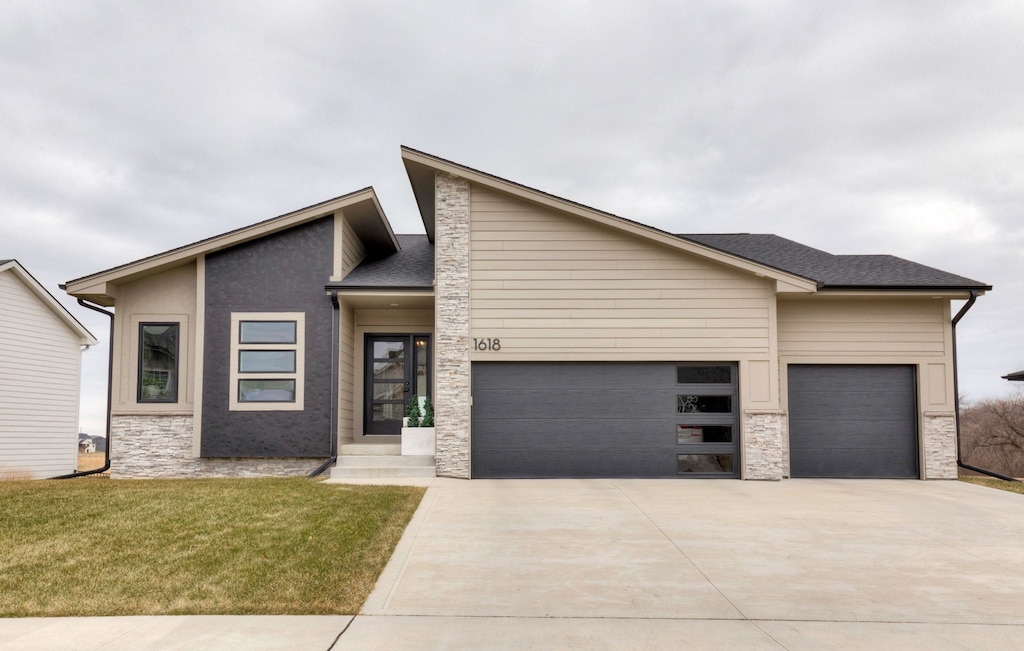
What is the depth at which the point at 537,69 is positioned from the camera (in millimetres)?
15711

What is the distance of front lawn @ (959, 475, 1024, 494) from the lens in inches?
448

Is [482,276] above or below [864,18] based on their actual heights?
below

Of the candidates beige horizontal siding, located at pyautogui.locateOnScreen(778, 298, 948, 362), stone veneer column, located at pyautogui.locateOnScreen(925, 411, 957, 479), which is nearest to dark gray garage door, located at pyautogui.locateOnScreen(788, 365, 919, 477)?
stone veneer column, located at pyautogui.locateOnScreen(925, 411, 957, 479)

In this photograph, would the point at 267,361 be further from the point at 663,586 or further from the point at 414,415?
the point at 663,586

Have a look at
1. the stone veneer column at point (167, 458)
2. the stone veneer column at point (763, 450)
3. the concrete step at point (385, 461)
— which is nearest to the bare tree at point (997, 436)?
the stone veneer column at point (763, 450)

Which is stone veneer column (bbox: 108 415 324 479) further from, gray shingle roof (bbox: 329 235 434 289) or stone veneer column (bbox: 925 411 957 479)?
stone veneer column (bbox: 925 411 957 479)

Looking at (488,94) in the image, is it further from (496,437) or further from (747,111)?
(496,437)

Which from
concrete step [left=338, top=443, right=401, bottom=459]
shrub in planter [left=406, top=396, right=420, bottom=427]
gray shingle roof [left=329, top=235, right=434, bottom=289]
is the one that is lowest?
concrete step [left=338, top=443, right=401, bottom=459]

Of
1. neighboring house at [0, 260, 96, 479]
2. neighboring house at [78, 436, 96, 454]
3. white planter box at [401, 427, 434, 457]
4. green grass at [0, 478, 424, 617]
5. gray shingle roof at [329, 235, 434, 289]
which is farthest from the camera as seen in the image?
neighboring house at [78, 436, 96, 454]

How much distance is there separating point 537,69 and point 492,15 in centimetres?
258

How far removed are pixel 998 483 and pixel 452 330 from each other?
9.63 metres

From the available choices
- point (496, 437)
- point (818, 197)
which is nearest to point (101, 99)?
point (496, 437)

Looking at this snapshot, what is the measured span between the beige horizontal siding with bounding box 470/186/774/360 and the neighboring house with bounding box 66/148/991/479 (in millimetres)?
34

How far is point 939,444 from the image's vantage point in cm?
1254
